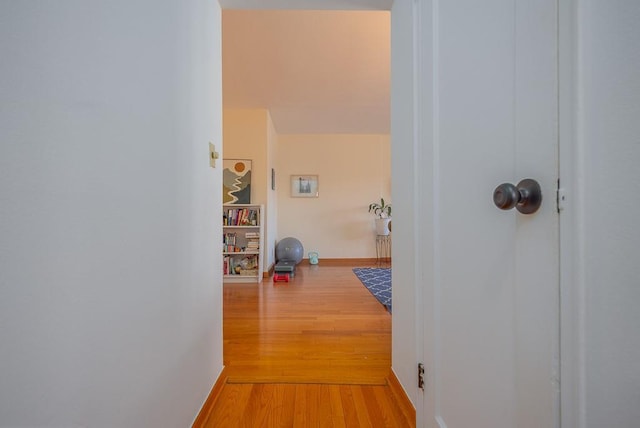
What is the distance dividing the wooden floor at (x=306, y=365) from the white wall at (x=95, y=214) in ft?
1.25

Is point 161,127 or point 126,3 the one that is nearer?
point 126,3

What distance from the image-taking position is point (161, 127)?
839 mm

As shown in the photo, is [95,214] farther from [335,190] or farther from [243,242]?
[335,190]

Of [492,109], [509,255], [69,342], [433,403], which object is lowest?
[433,403]

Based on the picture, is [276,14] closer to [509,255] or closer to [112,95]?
[112,95]

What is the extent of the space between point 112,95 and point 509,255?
1.04 m

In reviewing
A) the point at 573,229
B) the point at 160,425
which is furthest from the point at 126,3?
the point at 160,425

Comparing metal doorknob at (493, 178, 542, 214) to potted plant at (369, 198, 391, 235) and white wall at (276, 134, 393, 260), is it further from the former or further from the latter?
white wall at (276, 134, 393, 260)

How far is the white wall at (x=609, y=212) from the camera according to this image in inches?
13.6

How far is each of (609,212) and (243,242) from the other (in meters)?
3.84

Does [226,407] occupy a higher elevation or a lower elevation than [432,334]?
lower

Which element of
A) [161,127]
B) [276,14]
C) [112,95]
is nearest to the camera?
[112,95]

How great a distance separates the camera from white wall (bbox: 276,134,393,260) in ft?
17.0

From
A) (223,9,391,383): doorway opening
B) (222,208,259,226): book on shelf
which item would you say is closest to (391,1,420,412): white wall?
(223,9,391,383): doorway opening
